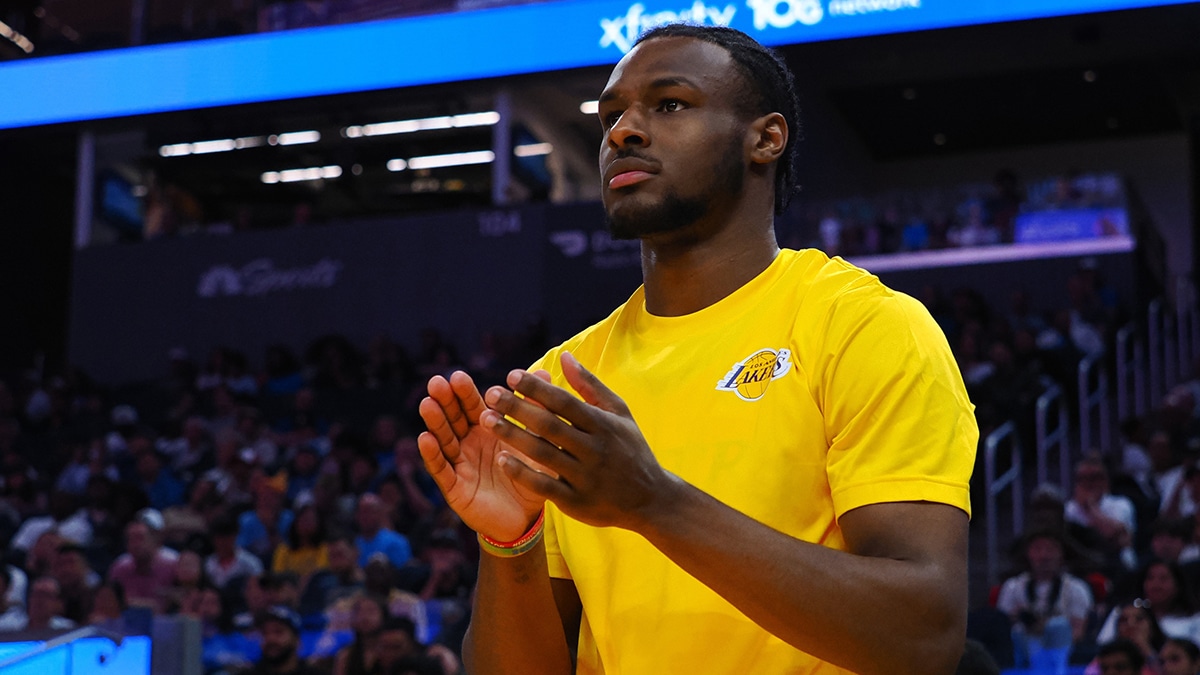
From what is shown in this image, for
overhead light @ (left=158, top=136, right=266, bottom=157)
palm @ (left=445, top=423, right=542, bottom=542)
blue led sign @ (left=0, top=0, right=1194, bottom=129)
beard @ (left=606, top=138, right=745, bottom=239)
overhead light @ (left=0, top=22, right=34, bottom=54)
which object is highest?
overhead light @ (left=0, top=22, right=34, bottom=54)

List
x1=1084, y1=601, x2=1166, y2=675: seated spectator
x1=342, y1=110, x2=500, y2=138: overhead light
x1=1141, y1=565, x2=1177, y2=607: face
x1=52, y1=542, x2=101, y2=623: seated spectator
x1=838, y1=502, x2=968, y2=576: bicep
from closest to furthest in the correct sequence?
x1=838, y1=502, x2=968, y2=576: bicep, x1=1084, y1=601, x2=1166, y2=675: seated spectator, x1=1141, y1=565, x2=1177, y2=607: face, x1=52, y1=542, x2=101, y2=623: seated spectator, x1=342, y1=110, x2=500, y2=138: overhead light

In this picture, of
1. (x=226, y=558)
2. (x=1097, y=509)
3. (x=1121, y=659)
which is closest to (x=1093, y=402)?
(x=1097, y=509)

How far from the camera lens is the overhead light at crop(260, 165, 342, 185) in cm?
1550

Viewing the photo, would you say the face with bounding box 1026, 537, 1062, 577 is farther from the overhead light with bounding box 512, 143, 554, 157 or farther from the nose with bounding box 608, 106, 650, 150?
the overhead light with bounding box 512, 143, 554, 157

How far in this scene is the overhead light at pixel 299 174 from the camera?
1550 centimetres

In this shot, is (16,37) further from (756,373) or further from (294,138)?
(756,373)

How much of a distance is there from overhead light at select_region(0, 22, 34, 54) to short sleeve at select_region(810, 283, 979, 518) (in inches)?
574

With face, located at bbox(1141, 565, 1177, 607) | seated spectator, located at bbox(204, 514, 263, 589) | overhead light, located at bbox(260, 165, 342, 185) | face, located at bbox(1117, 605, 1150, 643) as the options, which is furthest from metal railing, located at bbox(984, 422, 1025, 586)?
overhead light, located at bbox(260, 165, 342, 185)

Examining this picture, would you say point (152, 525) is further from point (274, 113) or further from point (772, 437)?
point (772, 437)

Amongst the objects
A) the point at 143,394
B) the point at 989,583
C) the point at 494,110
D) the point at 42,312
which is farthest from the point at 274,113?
the point at 989,583

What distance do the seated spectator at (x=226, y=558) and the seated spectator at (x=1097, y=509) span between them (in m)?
4.47

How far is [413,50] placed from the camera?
44.0 ft

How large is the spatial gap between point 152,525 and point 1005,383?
5.65 m

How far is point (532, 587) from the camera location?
1.83 meters
